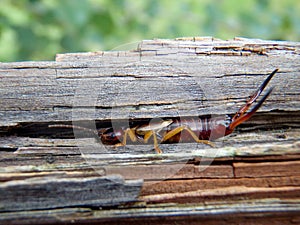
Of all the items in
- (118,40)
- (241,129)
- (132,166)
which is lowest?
(132,166)

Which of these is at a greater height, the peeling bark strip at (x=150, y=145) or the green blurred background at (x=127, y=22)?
the green blurred background at (x=127, y=22)

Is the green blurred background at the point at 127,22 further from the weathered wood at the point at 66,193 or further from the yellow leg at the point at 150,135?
the weathered wood at the point at 66,193

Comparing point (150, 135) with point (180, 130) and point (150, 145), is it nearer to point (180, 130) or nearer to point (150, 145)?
point (150, 145)

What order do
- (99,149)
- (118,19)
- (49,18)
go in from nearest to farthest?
(99,149) < (49,18) < (118,19)

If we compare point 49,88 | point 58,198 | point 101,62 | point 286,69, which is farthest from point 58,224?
point 286,69

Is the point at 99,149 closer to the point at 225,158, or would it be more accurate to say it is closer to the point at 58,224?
the point at 58,224

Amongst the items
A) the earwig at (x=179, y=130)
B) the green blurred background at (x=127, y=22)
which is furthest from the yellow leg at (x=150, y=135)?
the green blurred background at (x=127, y=22)
